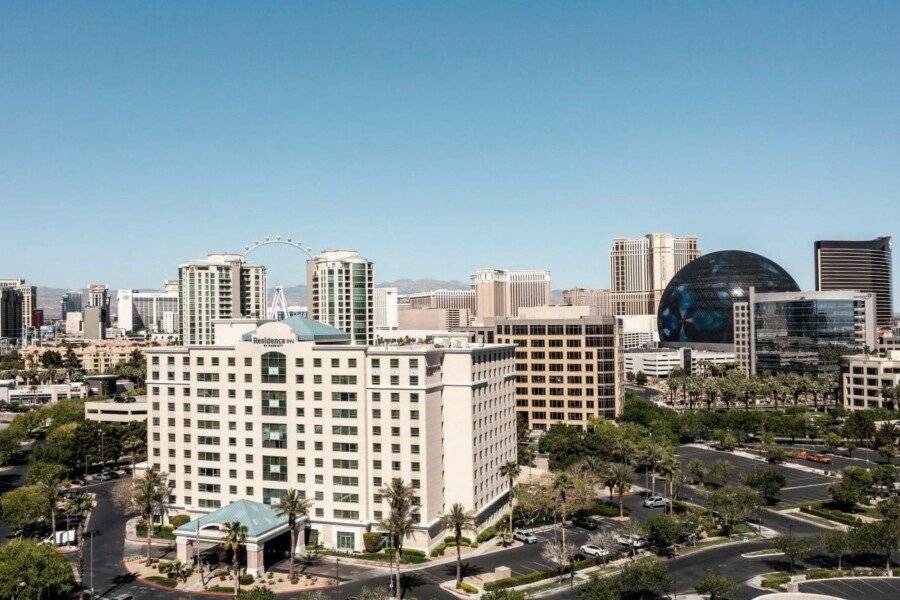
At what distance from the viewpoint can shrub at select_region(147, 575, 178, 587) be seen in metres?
89.9

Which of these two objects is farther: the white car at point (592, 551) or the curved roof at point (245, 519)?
the white car at point (592, 551)

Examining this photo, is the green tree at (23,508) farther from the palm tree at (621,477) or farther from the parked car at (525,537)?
the palm tree at (621,477)

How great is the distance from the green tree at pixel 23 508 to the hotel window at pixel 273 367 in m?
35.4

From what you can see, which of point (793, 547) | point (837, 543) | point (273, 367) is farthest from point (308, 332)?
point (837, 543)

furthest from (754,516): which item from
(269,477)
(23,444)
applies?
(23,444)

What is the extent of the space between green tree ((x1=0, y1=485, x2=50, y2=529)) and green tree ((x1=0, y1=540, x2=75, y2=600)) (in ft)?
90.2

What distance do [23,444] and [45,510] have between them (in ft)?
295

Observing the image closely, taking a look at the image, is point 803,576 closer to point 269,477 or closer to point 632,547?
point 632,547

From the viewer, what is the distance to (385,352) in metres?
104

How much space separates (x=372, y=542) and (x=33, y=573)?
41122mm

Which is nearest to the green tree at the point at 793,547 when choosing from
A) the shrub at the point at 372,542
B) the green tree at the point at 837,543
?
the green tree at the point at 837,543

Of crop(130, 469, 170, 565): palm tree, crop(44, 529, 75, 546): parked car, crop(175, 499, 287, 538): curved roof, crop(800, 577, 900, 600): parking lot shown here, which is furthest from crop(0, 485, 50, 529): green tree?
crop(800, 577, 900, 600): parking lot

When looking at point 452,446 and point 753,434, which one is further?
point 753,434

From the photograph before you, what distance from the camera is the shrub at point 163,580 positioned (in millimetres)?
89938
